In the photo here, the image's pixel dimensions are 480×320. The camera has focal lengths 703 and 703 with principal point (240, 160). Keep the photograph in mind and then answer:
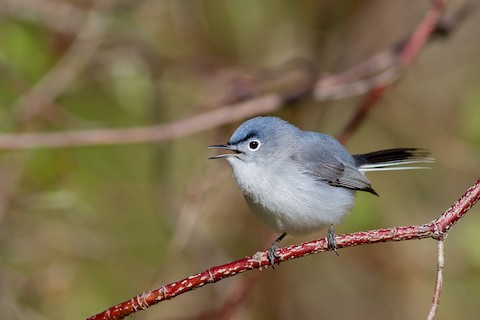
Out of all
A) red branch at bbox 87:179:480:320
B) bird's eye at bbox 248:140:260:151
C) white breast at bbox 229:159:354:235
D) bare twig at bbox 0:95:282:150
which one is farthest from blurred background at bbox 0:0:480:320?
red branch at bbox 87:179:480:320

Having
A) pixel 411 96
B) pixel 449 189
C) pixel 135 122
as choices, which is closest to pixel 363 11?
pixel 411 96

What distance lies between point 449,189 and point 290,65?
1.33 m

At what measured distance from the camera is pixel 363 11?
467cm

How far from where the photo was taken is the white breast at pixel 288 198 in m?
2.79

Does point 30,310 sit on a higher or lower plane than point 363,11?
lower

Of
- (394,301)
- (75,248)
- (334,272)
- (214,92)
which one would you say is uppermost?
(214,92)

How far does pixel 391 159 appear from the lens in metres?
3.30

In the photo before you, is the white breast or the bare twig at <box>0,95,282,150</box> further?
the bare twig at <box>0,95,282,150</box>

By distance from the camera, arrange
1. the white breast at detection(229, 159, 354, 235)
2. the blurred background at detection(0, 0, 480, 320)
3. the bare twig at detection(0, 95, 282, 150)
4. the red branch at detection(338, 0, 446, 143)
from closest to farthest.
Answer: the white breast at detection(229, 159, 354, 235)
the red branch at detection(338, 0, 446, 143)
the bare twig at detection(0, 95, 282, 150)
the blurred background at detection(0, 0, 480, 320)

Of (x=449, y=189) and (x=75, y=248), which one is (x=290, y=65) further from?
(x=75, y=248)

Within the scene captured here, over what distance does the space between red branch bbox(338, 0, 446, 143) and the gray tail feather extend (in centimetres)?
16

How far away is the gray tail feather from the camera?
3.22 m

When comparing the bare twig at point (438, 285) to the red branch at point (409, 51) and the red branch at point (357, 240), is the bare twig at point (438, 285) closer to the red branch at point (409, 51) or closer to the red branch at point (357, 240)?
the red branch at point (357, 240)

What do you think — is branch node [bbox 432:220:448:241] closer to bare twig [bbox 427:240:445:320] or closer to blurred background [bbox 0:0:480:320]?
bare twig [bbox 427:240:445:320]
